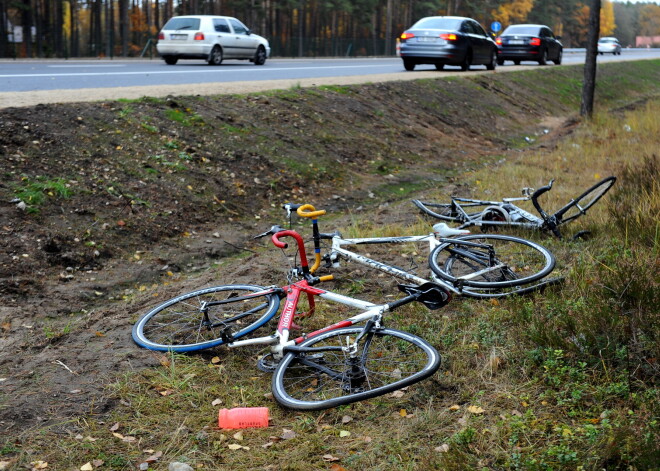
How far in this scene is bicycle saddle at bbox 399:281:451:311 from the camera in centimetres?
510

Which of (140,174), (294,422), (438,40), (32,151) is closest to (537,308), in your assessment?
(294,422)

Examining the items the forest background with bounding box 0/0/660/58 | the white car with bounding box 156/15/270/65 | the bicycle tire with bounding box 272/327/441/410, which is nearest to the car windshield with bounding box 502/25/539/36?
the white car with bounding box 156/15/270/65

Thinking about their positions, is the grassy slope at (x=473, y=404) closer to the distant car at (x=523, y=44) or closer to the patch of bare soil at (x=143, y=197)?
the patch of bare soil at (x=143, y=197)

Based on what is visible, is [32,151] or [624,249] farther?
[32,151]

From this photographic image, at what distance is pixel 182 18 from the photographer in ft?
79.7

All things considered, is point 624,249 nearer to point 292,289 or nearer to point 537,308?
point 537,308

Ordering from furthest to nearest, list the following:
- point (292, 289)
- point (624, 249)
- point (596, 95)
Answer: point (596, 95) < point (624, 249) < point (292, 289)

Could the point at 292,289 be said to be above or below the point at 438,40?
below

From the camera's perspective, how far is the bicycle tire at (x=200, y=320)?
17.7 feet

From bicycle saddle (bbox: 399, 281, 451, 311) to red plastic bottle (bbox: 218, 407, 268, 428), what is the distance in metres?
1.29

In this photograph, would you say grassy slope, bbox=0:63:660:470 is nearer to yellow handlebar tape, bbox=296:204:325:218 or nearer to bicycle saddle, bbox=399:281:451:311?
bicycle saddle, bbox=399:281:451:311

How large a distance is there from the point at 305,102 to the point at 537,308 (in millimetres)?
8992

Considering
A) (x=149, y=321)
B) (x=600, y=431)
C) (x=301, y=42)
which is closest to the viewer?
(x=600, y=431)

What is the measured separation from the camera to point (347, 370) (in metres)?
4.75
